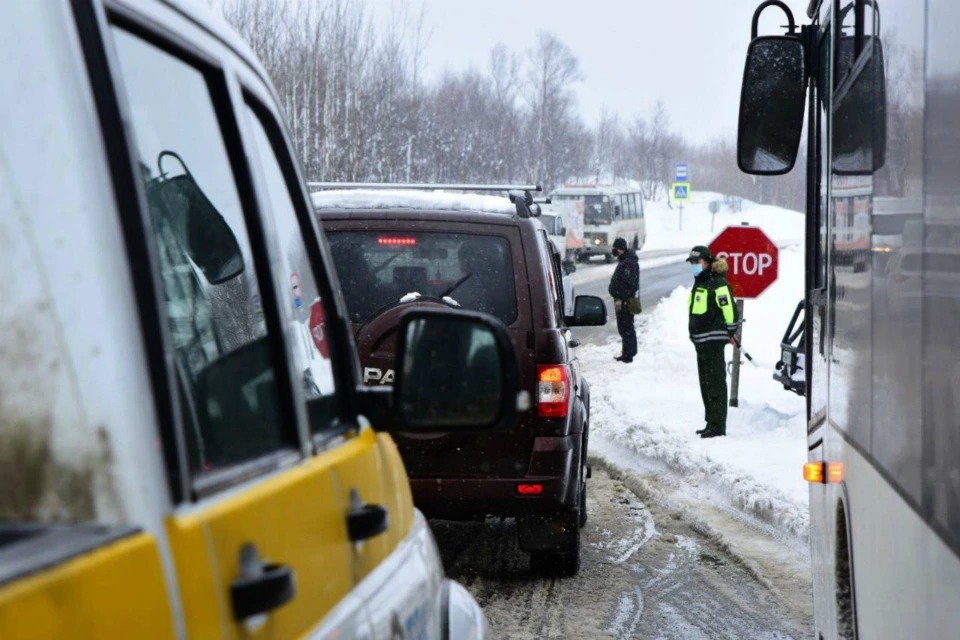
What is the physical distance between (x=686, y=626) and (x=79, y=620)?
18.5 ft

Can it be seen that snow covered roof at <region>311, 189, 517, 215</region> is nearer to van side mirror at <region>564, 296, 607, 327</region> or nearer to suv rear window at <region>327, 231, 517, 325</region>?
suv rear window at <region>327, 231, 517, 325</region>

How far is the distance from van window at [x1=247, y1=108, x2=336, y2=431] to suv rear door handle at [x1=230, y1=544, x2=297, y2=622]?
64 cm

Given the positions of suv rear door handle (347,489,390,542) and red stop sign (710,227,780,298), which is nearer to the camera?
suv rear door handle (347,489,390,542)

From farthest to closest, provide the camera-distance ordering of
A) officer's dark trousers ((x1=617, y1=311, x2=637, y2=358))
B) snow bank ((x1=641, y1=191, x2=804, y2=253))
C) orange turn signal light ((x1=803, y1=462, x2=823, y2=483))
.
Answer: snow bank ((x1=641, y1=191, x2=804, y2=253)) < officer's dark trousers ((x1=617, y1=311, x2=637, y2=358)) < orange turn signal light ((x1=803, y1=462, x2=823, y2=483))

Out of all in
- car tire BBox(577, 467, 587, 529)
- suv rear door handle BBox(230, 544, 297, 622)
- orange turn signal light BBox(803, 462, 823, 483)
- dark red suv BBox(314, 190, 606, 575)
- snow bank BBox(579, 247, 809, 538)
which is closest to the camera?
suv rear door handle BBox(230, 544, 297, 622)

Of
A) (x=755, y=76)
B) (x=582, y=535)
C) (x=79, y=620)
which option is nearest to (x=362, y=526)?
(x=79, y=620)

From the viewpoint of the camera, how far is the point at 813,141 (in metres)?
5.59

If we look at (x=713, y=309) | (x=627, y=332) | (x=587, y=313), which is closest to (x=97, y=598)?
(x=587, y=313)

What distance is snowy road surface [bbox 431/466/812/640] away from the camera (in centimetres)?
650

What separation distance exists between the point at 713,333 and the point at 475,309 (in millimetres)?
6615

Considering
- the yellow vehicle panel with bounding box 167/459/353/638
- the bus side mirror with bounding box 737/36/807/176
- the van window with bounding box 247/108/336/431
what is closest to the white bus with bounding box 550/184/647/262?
the bus side mirror with bounding box 737/36/807/176

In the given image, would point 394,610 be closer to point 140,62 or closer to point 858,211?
point 140,62

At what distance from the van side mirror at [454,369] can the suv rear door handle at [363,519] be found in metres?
0.21

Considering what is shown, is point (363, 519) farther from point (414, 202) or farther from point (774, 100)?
point (414, 202)
